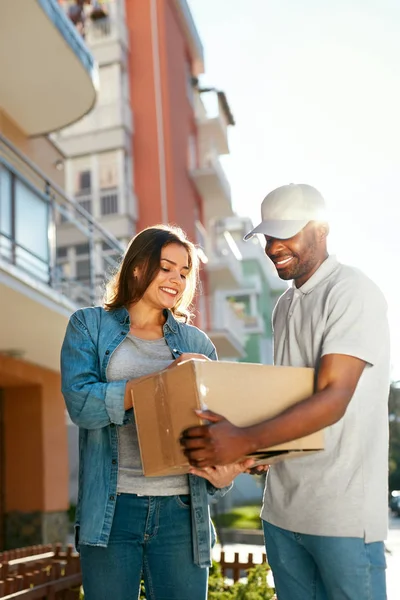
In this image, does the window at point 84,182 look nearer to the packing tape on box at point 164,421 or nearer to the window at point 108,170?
the window at point 108,170

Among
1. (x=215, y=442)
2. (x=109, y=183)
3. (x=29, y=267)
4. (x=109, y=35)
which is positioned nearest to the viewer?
(x=215, y=442)

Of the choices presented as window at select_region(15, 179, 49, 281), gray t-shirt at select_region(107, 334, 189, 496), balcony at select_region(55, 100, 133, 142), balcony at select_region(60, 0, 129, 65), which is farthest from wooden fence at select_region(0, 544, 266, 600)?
balcony at select_region(60, 0, 129, 65)

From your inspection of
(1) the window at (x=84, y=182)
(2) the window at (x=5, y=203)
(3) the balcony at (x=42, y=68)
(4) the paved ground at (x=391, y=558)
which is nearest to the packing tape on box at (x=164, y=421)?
(4) the paved ground at (x=391, y=558)

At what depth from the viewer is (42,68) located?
34.0 feet

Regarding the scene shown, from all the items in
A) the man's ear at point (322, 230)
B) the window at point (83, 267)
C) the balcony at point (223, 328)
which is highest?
the window at point (83, 267)

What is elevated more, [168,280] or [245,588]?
[168,280]

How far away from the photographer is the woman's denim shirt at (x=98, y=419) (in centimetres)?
263

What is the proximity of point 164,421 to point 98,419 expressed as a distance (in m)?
0.38

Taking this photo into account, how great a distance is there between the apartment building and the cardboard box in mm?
5961

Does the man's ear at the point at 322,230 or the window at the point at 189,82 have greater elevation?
the window at the point at 189,82

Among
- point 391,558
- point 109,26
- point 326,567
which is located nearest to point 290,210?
point 326,567

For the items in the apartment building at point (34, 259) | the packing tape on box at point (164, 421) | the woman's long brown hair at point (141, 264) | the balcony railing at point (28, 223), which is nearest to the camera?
the packing tape on box at point (164, 421)

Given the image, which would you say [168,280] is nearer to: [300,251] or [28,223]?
[300,251]

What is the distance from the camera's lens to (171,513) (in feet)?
8.93
